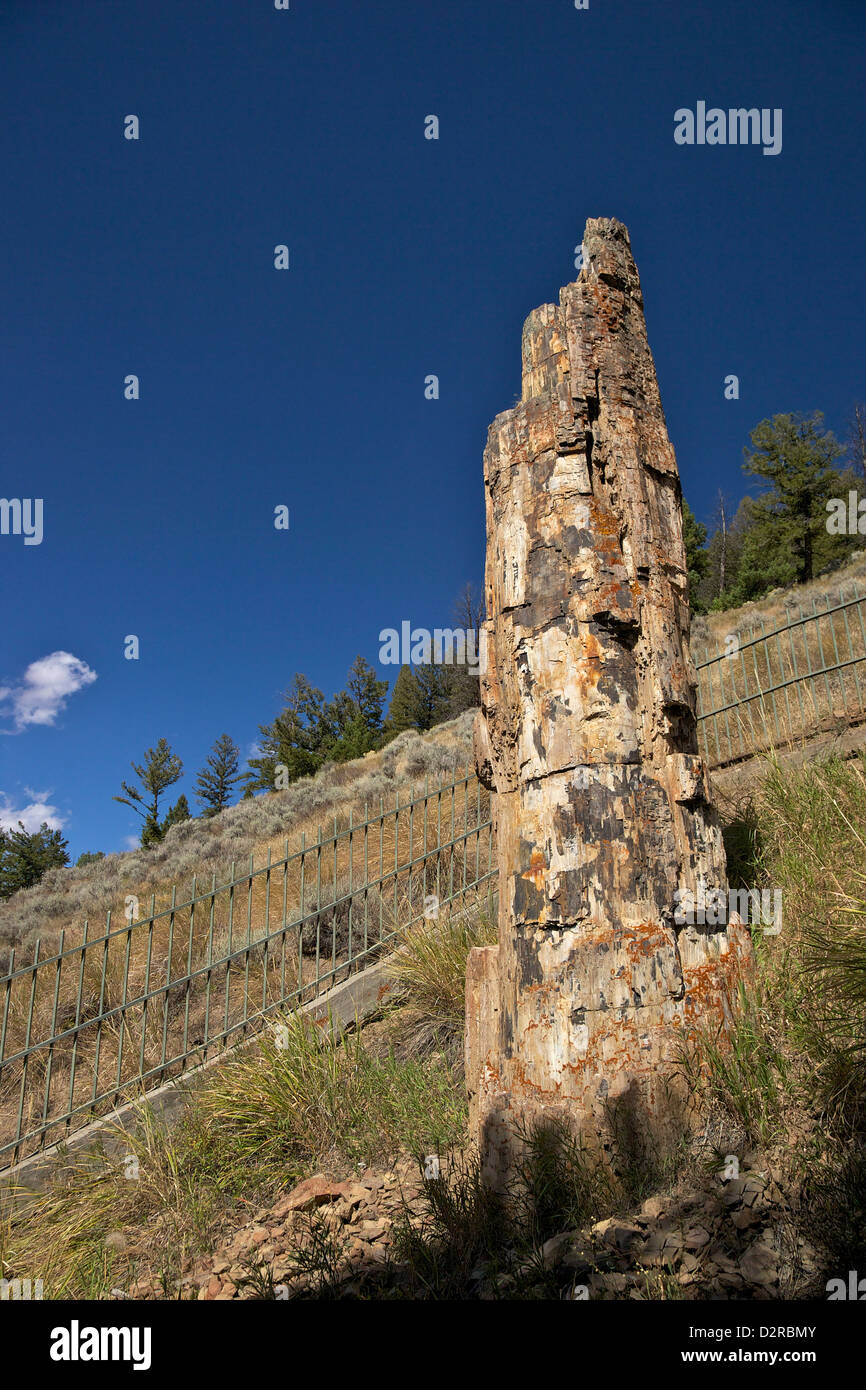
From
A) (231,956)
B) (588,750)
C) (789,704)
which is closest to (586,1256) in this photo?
(588,750)

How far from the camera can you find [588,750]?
3.39 metres

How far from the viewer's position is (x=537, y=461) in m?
3.94

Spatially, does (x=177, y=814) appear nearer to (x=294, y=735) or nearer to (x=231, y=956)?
(x=294, y=735)

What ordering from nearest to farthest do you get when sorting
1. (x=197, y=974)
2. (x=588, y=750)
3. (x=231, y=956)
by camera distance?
(x=588, y=750) → (x=231, y=956) → (x=197, y=974)

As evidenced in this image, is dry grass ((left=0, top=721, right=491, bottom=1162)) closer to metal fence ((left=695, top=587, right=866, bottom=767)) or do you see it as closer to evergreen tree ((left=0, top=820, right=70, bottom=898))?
metal fence ((left=695, top=587, right=866, bottom=767))

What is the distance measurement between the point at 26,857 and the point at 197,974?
33091 mm

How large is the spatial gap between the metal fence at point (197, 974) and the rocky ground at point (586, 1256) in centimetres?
222

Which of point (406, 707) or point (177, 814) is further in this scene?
point (406, 707)

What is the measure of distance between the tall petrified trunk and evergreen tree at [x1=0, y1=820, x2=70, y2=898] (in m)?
35.7

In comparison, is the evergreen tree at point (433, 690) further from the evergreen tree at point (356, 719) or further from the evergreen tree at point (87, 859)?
the evergreen tree at point (87, 859)

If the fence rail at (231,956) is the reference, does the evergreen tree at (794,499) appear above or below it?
above

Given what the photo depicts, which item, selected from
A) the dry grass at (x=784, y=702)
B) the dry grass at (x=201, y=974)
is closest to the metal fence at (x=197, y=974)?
the dry grass at (x=201, y=974)

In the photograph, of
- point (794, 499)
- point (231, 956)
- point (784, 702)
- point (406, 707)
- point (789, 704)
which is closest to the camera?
A: point (231, 956)

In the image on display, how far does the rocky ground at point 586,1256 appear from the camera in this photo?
89.3 inches
